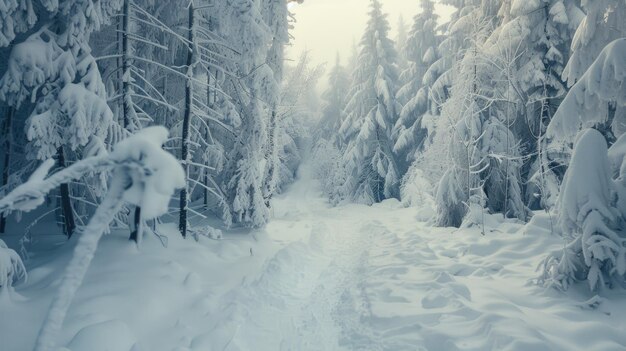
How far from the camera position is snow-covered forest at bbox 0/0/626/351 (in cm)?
491

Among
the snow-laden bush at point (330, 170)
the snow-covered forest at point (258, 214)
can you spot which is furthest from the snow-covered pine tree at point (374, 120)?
the snow-covered forest at point (258, 214)

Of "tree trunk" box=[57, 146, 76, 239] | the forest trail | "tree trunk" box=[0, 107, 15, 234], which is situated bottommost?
the forest trail

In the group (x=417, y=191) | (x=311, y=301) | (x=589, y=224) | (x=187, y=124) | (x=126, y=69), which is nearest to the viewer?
(x=589, y=224)

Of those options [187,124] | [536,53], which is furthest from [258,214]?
[536,53]

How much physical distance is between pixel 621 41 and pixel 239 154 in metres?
10.1

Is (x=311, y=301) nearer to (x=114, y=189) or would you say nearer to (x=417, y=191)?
(x=114, y=189)

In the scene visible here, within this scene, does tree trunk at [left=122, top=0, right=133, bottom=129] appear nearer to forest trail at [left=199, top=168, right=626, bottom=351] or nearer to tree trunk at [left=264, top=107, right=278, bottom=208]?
forest trail at [left=199, top=168, right=626, bottom=351]

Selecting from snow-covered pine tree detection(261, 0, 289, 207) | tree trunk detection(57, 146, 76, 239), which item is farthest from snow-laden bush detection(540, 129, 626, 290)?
tree trunk detection(57, 146, 76, 239)

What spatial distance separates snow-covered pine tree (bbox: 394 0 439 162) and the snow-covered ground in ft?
56.1

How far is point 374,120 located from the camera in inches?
1125

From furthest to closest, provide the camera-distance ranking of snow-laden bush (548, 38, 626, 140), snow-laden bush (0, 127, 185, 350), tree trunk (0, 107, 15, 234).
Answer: tree trunk (0, 107, 15, 234)
snow-laden bush (548, 38, 626, 140)
snow-laden bush (0, 127, 185, 350)

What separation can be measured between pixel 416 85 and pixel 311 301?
83.6 feet

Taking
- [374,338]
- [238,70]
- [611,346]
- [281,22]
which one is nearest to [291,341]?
[374,338]

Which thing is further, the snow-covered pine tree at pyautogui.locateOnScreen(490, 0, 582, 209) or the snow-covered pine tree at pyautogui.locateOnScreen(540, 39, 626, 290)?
the snow-covered pine tree at pyautogui.locateOnScreen(490, 0, 582, 209)
